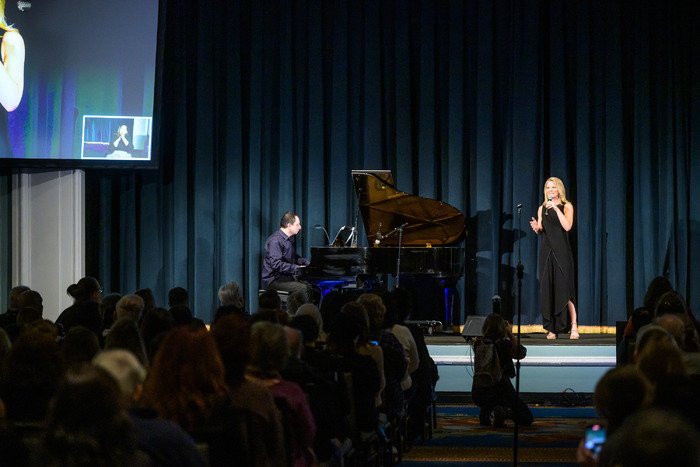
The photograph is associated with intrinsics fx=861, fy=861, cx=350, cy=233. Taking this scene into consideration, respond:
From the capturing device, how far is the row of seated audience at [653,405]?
4.76 ft

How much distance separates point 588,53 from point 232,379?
8767 millimetres

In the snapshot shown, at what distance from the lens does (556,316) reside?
9.36 meters

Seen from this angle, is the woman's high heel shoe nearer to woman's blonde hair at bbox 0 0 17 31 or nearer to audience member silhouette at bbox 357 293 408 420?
audience member silhouette at bbox 357 293 408 420

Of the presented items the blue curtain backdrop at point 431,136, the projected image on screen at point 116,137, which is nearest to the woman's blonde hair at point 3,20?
the projected image on screen at point 116,137

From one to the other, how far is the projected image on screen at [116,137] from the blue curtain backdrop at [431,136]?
71cm

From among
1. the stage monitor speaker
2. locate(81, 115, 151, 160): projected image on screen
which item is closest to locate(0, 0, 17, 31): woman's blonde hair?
locate(81, 115, 151, 160): projected image on screen

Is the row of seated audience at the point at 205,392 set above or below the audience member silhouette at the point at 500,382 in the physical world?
above

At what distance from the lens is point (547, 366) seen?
8.20 metres

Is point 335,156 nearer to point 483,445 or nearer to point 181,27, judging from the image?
point 181,27

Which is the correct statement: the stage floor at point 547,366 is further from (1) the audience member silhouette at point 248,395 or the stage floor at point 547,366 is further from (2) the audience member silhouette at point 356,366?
(1) the audience member silhouette at point 248,395

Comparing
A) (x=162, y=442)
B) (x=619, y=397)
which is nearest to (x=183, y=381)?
(x=162, y=442)

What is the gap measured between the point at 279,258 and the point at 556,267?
3087 millimetres

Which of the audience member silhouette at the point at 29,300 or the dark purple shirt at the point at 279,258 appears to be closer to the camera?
the audience member silhouette at the point at 29,300

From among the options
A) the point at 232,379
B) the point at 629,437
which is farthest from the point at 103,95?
the point at 629,437
